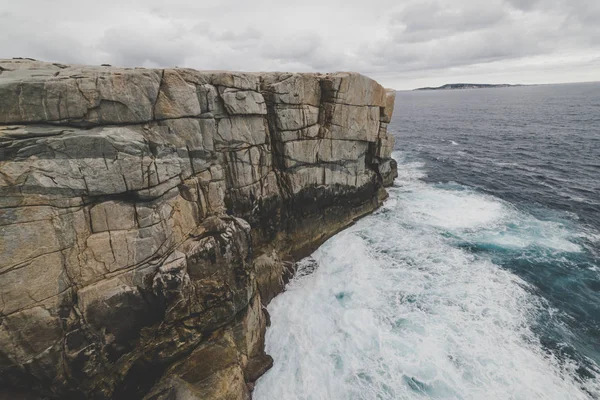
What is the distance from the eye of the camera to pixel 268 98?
78.6 ft

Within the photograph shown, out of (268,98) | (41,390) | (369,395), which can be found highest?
(268,98)

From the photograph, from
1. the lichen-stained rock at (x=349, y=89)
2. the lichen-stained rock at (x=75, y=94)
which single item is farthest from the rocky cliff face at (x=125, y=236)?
the lichen-stained rock at (x=349, y=89)

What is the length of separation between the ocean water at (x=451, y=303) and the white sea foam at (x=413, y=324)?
0.24ft

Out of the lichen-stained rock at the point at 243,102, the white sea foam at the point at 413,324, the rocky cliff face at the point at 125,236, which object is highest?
the lichen-stained rock at the point at 243,102

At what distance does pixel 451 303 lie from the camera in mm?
21438

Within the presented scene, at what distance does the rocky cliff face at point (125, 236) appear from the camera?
12094mm

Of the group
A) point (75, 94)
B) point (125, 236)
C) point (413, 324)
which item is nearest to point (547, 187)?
point (413, 324)

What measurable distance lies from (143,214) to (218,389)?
9.31m

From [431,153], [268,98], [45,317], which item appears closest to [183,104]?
[268,98]

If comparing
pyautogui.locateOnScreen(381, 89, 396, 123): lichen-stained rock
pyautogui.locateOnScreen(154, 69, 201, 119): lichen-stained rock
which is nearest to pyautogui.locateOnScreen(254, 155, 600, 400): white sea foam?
pyautogui.locateOnScreen(381, 89, 396, 123): lichen-stained rock

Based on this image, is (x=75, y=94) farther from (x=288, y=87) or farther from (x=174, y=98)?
(x=288, y=87)

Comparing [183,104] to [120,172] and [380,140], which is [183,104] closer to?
[120,172]

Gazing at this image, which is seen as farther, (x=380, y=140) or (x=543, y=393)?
(x=380, y=140)

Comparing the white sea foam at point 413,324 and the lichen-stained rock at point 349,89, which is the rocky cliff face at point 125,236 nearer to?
the white sea foam at point 413,324
